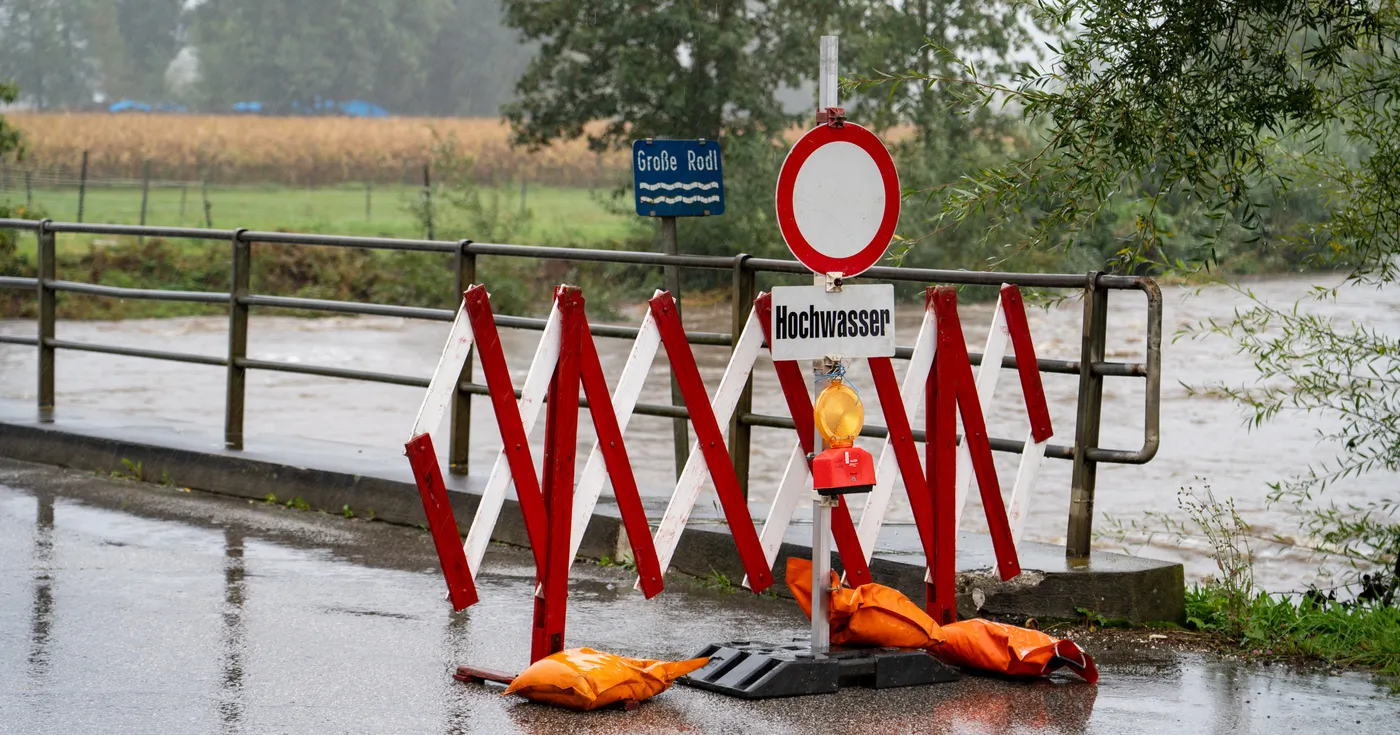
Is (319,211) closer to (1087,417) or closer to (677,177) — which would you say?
(677,177)

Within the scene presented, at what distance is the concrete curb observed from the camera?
658cm

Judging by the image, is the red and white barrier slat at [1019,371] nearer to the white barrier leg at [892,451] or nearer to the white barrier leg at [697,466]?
the white barrier leg at [892,451]

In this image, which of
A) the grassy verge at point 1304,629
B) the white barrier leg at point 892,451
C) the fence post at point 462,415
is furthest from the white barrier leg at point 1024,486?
the fence post at point 462,415

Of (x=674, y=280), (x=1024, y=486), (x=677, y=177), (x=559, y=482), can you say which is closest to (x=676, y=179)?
(x=677, y=177)

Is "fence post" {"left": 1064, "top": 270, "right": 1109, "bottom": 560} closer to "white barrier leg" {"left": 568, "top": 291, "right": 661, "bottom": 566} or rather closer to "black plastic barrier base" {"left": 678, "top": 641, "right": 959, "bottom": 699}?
"black plastic barrier base" {"left": 678, "top": 641, "right": 959, "bottom": 699}

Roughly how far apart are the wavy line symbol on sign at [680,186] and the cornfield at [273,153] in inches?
1814

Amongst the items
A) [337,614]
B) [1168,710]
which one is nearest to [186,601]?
[337,614]

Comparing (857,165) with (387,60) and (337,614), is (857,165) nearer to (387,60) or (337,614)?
(337,614)

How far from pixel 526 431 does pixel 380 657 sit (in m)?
1.05

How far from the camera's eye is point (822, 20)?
124ft

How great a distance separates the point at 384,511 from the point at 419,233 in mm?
29574

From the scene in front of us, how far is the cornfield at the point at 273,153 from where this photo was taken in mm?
55219

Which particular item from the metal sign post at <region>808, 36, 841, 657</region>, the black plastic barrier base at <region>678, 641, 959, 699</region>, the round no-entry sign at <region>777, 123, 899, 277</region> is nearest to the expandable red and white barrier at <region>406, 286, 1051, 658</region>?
the metal sign post at <region>808, 36, 841, 657</region>

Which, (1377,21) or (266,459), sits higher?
(1377,21)
